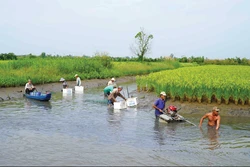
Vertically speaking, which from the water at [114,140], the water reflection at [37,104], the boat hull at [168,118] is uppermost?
the boat hull at [168,118]

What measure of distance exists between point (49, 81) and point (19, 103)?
10396 millimetres

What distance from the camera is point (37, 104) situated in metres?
20.4

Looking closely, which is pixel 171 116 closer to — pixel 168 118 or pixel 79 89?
pixel 168 118

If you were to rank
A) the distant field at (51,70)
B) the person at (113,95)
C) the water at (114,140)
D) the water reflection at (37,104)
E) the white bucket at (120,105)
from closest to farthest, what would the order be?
the water at (114,140), the white bucket at (120,105), the person at (113,95), the water reflection at (37,104), the distant field at (51,70)

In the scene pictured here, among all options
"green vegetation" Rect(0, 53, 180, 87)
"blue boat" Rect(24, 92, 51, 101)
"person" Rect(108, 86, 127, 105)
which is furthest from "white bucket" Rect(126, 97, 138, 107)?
"green vegetation" Rect(0, 53, 180, 87)

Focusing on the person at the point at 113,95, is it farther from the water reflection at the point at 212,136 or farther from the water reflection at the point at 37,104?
the water reflection at the point at 212,136

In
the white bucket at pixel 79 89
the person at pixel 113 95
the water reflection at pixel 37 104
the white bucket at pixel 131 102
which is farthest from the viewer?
the white bucket at pixel 79 89

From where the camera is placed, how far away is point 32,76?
97.1 feet

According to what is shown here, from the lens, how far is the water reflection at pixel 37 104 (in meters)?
19.3

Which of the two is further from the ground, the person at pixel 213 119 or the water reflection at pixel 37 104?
the person at pixel 213 119

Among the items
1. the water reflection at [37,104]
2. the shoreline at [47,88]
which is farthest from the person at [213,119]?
the shoreline at [47,88]

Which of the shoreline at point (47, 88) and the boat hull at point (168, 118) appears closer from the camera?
the boat hull at point (168, 118)

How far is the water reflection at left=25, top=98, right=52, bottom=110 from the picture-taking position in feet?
63.4

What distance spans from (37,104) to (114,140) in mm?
9918
